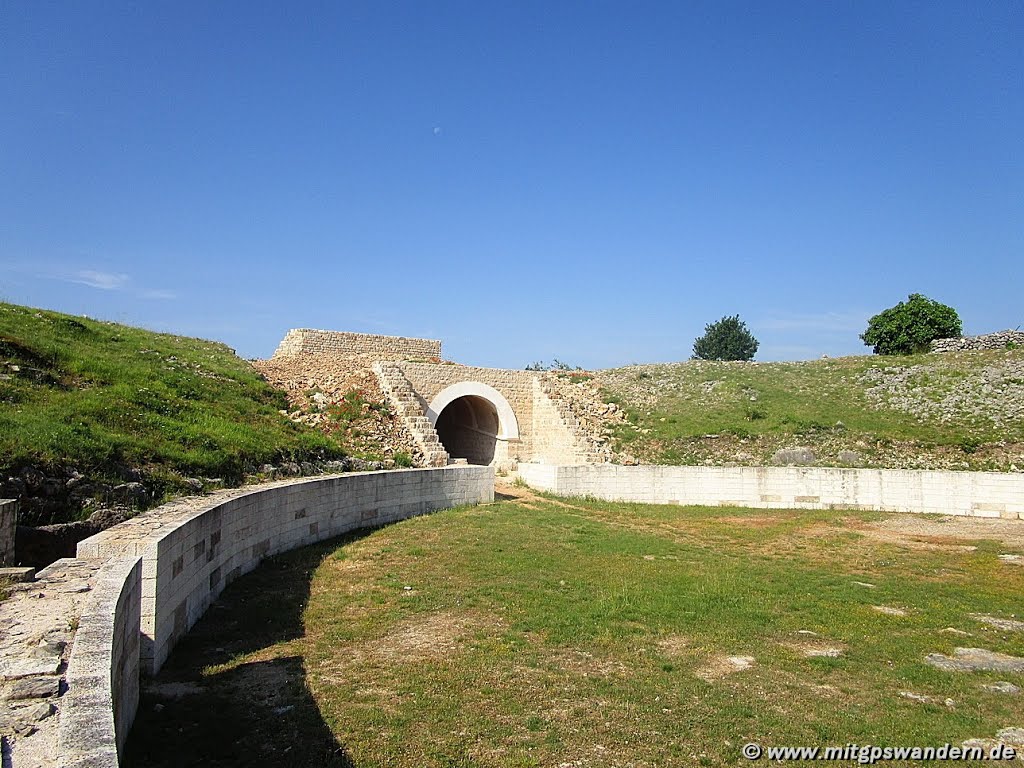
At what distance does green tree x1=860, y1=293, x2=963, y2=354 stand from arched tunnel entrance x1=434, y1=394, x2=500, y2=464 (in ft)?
105

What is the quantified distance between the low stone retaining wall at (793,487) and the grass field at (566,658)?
5.98 m

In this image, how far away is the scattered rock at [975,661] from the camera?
6.63 m

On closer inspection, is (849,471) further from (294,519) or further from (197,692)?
(197,692)

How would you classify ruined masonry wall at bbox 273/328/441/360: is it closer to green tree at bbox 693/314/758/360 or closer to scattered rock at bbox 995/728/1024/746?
scattered rock at bbox 995/728/1024/746

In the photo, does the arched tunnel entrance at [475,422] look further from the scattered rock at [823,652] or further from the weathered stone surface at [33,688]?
the weathered stone surface at [33,688]

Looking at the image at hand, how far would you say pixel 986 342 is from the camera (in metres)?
29.4

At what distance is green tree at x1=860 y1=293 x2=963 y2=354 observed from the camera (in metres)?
45.1

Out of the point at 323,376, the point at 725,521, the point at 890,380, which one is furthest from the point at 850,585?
the point at 890,380

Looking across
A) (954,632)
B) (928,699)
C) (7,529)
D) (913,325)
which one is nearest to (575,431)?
(954,632)

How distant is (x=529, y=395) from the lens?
84.0ft

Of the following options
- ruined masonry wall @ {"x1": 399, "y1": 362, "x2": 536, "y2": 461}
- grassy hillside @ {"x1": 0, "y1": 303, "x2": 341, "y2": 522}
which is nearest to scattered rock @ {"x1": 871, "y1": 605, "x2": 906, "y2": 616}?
grassy hillside @ {"x1": 0, "y1": 303, "x2": 341, "y2": 522}

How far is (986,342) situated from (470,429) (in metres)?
21.7

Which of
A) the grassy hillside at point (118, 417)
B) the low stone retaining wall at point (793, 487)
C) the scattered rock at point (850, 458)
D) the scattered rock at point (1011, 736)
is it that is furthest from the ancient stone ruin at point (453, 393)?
the scattered rock at point (1011, 736)

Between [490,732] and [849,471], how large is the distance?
→ 15888 millimetres
